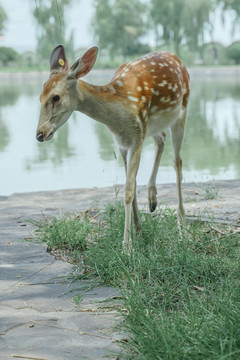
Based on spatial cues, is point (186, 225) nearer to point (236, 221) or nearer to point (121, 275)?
point (236, 221)

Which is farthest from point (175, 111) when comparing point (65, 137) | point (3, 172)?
point (65, 137)

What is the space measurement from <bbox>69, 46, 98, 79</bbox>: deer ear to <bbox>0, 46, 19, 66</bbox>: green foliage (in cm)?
4129

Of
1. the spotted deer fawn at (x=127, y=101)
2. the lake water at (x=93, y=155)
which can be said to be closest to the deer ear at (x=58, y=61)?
the spotted deer fawn at (x=127, y=101)

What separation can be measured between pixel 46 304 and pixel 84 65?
1.45m

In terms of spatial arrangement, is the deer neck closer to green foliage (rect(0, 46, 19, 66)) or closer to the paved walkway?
the paved walkway

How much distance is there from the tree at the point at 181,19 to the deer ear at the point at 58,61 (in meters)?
28.2

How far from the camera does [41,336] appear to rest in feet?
9.42

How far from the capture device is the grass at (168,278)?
2.55 m

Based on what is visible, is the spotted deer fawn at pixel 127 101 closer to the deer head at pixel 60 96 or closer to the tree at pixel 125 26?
the deer head at pixel 60 96

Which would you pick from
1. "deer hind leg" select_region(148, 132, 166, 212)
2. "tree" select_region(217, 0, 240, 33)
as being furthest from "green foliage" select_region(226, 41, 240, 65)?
"deer hind leg" select_region(148, 132, 166, 212)

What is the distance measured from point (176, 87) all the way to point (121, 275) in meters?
1.52

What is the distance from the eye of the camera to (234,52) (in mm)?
42219

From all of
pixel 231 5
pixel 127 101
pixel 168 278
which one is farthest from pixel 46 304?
pixel 231 5

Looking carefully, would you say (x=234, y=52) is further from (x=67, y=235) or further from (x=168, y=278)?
(x=168, y=278)
